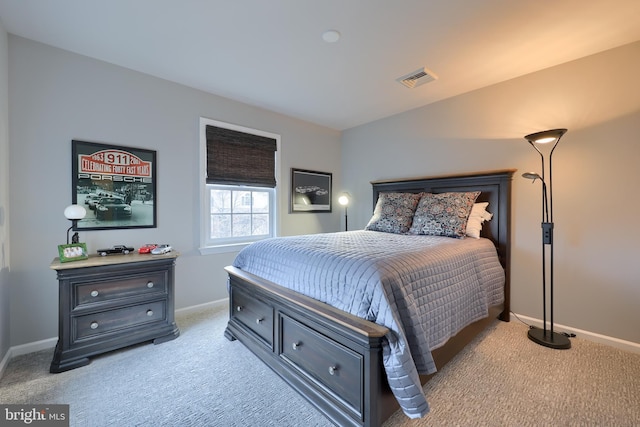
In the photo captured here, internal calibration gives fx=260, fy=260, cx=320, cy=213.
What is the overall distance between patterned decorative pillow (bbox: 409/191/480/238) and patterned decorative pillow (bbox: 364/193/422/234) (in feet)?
0.36

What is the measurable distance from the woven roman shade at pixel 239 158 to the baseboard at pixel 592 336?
3.12 meters

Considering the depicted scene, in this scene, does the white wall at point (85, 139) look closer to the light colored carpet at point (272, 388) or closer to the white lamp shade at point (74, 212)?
the white lamp shade at point (74, 212)

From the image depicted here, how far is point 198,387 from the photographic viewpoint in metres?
1.65

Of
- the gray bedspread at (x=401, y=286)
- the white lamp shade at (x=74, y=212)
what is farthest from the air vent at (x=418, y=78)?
the white lamp shade at (x=74, y=212)

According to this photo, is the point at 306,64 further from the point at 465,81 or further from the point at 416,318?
the point at 416,318

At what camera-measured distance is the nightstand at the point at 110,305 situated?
1.83 metres

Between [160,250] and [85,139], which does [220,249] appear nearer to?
[160,250]

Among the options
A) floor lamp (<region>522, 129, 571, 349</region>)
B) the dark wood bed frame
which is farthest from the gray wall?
floor lamp (<region>522, 129, 571, 349</region>)

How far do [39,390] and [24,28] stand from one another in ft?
8.12

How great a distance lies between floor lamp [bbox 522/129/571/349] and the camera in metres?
2.08

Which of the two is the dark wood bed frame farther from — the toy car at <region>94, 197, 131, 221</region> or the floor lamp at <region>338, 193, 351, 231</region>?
the floor lamp at <region>338, 193, 351, 231</region>

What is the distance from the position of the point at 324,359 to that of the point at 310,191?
8.83 feet

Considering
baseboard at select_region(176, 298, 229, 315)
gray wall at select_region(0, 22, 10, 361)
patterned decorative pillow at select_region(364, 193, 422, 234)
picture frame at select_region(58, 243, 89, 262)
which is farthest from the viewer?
patterned decorative pillow at select_region(364, 193, 422, 234)

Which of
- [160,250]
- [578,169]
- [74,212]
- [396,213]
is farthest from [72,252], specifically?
[578,169]
